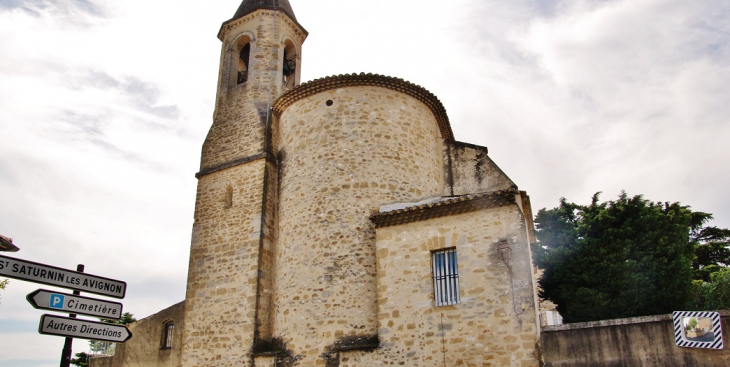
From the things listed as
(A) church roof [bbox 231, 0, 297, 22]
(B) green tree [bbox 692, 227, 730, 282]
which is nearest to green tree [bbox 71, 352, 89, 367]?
(A) church roof [bbox 231, 0, 297, 22]

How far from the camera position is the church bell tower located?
41.8 feet

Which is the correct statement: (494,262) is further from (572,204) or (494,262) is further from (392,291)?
(572,204)

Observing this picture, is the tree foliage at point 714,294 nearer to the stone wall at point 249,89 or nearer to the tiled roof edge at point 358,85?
the tiled roof edge at point 358,85

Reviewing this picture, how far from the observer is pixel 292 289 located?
12344 millimetres

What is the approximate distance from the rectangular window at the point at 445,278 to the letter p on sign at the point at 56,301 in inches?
260

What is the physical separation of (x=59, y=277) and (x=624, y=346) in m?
8.60

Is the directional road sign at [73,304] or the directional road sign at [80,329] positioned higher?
the directional road sign at [73,304]

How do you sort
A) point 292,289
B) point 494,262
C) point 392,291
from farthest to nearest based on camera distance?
point 292,289 < point 392,291 < point 494,262

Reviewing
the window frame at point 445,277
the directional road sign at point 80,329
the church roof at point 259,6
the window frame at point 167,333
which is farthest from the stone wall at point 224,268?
the directional road sign at point 80,329

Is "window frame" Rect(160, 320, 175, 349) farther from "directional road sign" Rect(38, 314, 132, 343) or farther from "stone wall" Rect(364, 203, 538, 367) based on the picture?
"directional road sign" Rect(38, 314, 132, 343)

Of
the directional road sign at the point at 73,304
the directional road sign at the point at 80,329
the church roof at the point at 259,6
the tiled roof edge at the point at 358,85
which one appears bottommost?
the directional road sign at the point at 80,329

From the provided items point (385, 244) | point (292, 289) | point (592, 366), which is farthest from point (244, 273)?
point (592, 366)

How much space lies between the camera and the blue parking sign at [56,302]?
609cm

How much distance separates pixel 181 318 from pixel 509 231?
28.4 feet
